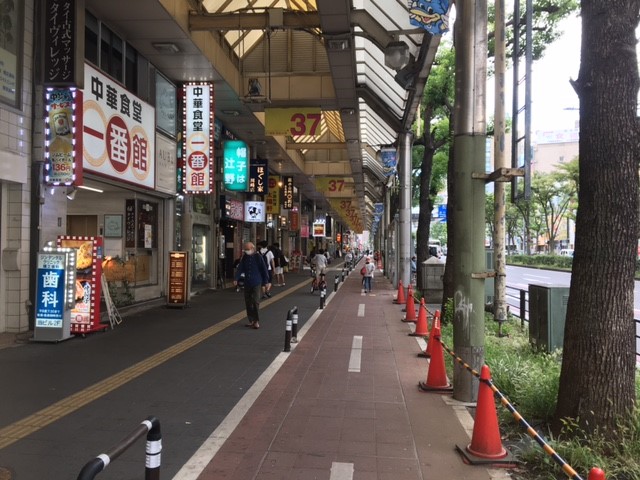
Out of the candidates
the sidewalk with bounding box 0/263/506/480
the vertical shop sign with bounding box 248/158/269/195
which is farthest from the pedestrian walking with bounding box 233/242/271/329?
the vertical shop sign with bounding box 248/158/269/195

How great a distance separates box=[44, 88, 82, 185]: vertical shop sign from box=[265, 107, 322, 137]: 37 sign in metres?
6.99

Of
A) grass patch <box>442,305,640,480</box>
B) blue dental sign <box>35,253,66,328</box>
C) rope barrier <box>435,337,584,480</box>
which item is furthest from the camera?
blue dental sign <box>35,253,66,328</box>

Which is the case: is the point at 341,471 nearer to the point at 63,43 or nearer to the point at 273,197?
the point at 63,43

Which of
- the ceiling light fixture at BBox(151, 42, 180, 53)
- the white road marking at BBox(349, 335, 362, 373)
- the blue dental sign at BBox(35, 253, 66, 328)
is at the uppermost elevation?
the ceiling light fixture at BBox(151, 42, 180, 53)

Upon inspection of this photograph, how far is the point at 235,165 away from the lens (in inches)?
752

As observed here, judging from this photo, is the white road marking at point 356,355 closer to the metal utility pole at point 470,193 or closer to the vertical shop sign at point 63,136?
the metal utility pole at point 470,193

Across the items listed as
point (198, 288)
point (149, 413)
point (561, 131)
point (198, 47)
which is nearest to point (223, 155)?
point (198, 288)

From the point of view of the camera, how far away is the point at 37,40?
31.0 ft

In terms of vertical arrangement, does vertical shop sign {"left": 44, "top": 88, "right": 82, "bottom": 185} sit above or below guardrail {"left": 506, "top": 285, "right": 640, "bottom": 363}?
above

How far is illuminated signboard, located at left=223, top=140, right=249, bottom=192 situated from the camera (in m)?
19.0

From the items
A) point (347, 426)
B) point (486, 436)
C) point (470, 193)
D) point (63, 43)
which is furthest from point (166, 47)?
point (486, 436)

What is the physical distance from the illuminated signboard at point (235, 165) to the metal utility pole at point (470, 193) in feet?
45.3

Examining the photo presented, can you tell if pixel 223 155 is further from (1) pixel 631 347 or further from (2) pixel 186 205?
(1) pixel 631 347

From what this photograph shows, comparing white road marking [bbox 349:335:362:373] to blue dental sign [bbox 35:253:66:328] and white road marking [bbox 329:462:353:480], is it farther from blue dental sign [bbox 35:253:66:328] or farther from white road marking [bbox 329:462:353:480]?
blue dental sign [bbox 35:253:66:328]
